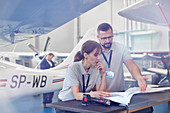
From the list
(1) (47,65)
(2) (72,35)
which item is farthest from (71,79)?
(1) (47,65)

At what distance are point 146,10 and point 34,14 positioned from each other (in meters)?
1.77

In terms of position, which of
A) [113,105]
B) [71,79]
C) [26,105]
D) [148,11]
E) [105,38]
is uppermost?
[148,11]

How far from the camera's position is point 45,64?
2.90 meters

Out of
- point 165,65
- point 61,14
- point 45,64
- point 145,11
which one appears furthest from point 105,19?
point 165,65

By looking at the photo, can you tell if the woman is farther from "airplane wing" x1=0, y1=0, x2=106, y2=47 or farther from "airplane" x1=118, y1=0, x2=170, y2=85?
"airplane" x1=118, y1=0, x2=170, y2=85

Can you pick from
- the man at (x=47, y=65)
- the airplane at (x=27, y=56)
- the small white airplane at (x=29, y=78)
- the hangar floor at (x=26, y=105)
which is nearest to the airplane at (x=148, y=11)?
the small white airplane at (x=29, y=78)

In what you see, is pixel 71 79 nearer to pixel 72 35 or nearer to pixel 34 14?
pixel 34 14

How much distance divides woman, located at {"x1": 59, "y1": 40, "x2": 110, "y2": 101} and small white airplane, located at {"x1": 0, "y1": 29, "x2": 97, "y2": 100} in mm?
373

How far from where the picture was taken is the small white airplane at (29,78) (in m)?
2.22

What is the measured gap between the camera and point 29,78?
251 centimetres

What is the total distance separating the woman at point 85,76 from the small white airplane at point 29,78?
37cm

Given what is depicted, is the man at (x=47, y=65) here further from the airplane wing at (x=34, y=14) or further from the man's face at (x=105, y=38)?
the airplane wing at (x=34, y=14)

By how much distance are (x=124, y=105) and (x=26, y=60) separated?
158 cm

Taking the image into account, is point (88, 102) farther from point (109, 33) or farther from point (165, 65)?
point (165, 65)
